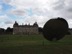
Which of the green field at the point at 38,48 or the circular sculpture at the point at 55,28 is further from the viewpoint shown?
the circular sculpture at the point at 55,28

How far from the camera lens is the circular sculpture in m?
28.6

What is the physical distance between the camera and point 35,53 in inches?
668

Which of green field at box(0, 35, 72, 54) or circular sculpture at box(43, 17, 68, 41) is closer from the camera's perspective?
green field at box(0, 35, 72, 54)

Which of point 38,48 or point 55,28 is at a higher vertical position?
point 55,28

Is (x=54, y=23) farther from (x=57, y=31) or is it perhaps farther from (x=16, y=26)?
(x=16, y=26)

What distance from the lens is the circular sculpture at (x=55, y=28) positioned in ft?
93.8

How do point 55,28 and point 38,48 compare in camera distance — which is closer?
point 38,48

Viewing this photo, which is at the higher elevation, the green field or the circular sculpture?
the circular sculpture

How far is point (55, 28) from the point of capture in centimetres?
2955

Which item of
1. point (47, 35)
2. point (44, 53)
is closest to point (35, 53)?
point (44, 53)

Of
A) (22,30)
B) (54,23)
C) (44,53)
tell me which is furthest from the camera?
(22,30)

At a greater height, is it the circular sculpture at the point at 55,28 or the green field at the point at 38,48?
the circular sculpture at the point at 55,28

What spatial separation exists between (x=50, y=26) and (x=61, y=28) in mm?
1556

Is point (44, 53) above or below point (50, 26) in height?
below
